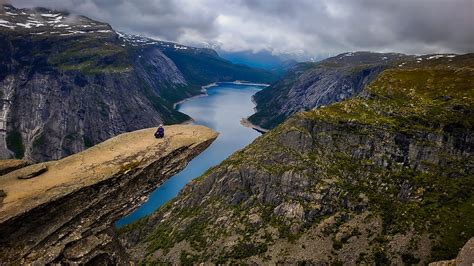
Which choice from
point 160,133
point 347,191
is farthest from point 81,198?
point 347,191

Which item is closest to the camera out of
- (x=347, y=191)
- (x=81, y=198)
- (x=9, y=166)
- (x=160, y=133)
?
(x=81, y=198)

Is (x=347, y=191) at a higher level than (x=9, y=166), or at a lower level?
lower

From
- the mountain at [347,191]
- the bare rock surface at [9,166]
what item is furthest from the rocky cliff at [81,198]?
the mountain at [347,191]

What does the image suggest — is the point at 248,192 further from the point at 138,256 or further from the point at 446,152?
the point at 446,152

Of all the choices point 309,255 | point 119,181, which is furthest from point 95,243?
point 309,255

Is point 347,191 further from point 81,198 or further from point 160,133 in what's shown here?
point 81,198

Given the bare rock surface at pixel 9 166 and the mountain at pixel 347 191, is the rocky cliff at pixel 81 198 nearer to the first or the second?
the bare rock surface at pixel 9 166
